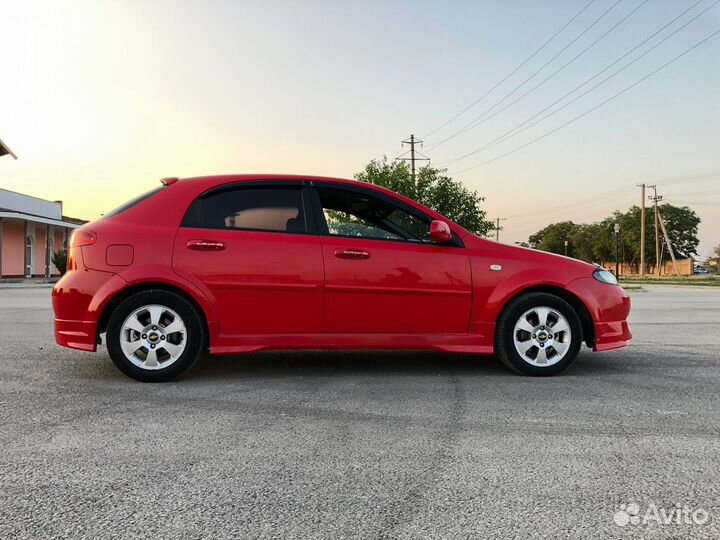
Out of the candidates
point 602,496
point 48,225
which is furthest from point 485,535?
point 48,225

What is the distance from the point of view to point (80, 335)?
500 centimetres

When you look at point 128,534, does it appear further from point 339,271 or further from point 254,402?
point 339,271

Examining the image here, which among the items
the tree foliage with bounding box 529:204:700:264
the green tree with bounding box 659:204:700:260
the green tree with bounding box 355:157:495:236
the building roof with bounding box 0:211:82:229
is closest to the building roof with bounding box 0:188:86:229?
the building roof with bounding box 0:211:82:229

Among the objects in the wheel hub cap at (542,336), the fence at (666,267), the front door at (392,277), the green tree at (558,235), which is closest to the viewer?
the front door at (392,277)

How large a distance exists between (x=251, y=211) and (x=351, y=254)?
0.93 m

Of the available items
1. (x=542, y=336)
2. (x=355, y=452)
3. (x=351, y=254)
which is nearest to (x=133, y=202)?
(x=351, y=254)

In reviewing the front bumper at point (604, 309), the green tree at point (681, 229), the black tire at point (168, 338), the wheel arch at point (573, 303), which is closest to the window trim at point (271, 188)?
the black tire at point (168, 338)

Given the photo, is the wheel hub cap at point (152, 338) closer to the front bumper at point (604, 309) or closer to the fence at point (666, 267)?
the front bumper at point (604, 309)

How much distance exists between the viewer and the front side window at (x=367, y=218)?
17.5ft

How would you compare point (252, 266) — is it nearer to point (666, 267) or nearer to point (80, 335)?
point (80, 335)

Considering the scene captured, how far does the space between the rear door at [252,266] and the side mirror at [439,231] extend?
96 cm

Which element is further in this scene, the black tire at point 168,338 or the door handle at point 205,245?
the door handle at point 205,245

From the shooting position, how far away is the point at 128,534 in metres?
2.23

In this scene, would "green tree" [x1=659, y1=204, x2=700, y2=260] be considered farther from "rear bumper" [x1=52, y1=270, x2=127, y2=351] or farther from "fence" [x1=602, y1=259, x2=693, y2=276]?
"rear bumper" [x1=52, y1=270, x2=127, y2=351]
